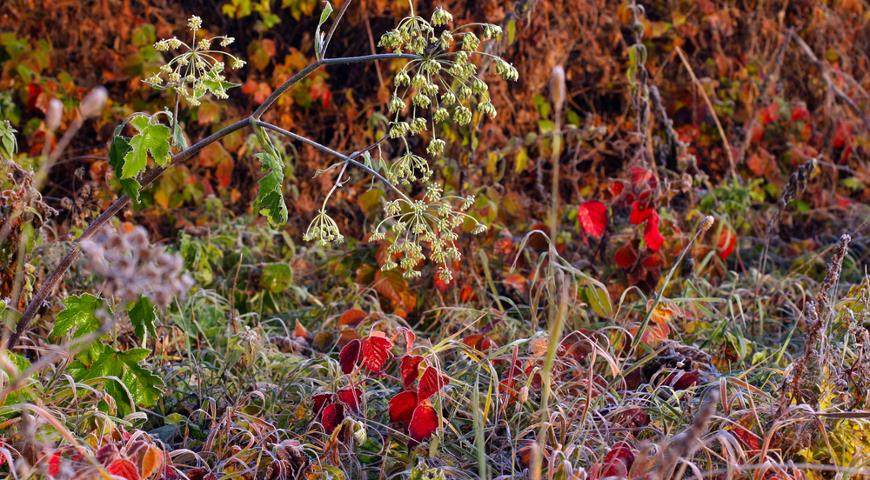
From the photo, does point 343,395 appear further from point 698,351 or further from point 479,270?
point 479,270

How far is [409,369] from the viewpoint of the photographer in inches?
74.2

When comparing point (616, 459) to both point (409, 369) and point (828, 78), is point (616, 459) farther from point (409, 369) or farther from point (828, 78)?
point (828, 78)

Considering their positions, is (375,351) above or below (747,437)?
above

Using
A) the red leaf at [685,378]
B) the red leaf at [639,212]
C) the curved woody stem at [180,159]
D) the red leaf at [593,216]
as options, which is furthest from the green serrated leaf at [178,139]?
the red leaf at [639,212]

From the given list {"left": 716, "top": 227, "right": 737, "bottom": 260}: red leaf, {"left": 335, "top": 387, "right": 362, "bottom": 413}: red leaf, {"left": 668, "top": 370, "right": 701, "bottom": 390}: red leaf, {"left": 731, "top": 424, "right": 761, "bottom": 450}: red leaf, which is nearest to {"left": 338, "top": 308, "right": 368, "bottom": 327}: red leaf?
{"left": 335, "top": 387, "right": 362, "bottom": 413}: red leaf

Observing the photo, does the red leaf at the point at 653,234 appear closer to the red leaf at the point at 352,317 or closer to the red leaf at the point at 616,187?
the red leaf at the point at 616,187

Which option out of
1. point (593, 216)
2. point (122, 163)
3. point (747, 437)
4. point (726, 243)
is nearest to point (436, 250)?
point (122, 163)

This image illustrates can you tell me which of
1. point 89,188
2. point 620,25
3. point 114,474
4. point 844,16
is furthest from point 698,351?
point 844,16

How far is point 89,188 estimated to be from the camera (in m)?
2.77

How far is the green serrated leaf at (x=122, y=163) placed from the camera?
5.65 feet

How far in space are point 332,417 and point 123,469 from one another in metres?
0.46

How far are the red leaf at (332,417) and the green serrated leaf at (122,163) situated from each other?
21.5 inches

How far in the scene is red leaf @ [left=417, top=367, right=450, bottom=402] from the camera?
6.10 ft

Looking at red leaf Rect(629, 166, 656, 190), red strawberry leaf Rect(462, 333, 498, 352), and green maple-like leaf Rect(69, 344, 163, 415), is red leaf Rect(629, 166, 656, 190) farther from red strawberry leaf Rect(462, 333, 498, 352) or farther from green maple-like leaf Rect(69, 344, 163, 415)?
green maple-like leaf Rect(69, 344, 163, 415)
